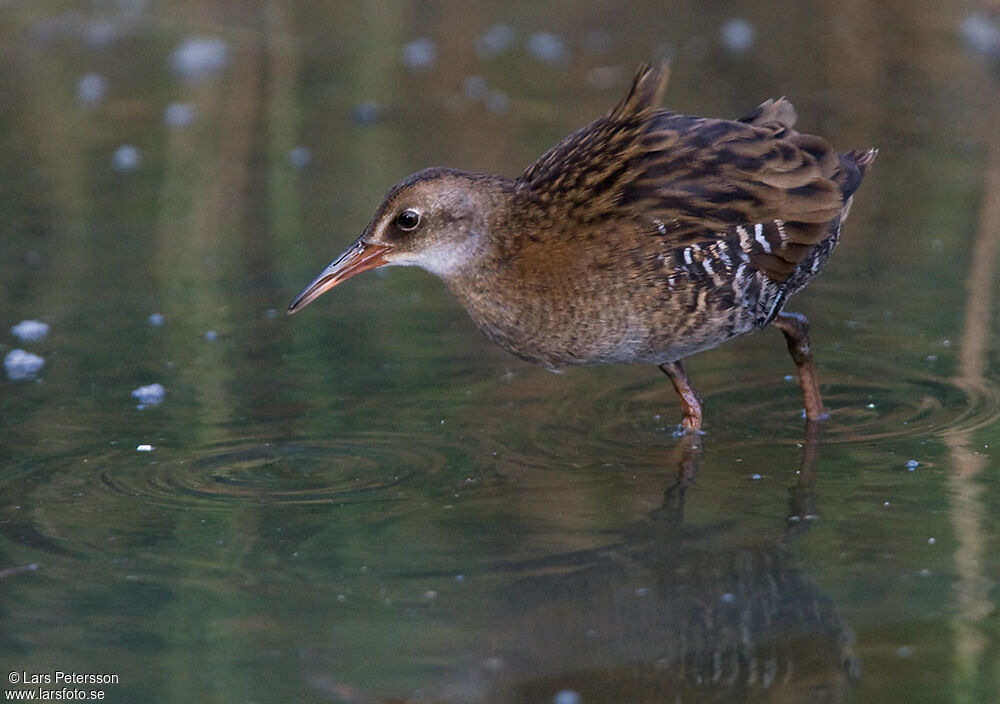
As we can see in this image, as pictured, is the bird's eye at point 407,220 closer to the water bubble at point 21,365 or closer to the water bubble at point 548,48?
the water bubble at point 21,365

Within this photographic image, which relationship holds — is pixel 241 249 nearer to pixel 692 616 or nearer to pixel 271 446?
pixel 271 446

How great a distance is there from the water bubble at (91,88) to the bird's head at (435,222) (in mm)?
5209

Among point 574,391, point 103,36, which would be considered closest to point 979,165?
point 574,391

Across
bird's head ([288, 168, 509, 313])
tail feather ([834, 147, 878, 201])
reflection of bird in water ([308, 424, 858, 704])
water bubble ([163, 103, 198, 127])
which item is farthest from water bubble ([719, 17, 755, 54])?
reflection of bird in water ([308, 424, 858, 704])

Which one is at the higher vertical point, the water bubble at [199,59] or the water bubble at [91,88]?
the water bubble at [199,59]

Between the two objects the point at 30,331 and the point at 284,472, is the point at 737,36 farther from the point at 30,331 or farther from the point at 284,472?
the point at 284,472

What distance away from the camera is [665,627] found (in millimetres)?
3615

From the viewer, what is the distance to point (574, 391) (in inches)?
209

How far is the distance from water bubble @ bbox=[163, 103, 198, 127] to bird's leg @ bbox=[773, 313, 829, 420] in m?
5.05

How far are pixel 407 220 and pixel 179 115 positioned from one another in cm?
479

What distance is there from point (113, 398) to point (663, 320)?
2032 millimetres

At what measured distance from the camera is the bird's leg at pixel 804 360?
4938 millimetres

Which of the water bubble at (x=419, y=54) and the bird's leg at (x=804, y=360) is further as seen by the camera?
the water bubble at (x=419, y=54)

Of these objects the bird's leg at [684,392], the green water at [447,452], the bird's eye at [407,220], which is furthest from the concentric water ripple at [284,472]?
the bird's leg at [684,392]
